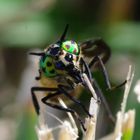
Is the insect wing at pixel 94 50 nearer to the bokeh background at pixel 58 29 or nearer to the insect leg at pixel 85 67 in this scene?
the insect leg at pixel 85 67

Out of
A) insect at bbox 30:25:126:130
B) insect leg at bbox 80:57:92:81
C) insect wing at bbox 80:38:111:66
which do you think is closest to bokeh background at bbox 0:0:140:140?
insect wing at bbox 80:38:111:66

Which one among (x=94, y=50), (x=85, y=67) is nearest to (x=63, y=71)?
(x=85, y=67)

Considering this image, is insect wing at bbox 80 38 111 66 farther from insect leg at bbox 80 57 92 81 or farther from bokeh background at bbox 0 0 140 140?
bokeh background at bbox 0 0 140 140

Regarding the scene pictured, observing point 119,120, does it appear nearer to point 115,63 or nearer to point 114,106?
point 114,106

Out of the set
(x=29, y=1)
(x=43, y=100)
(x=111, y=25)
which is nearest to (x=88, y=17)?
(x=111, y=25)

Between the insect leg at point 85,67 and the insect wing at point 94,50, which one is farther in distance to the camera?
the insect wing at point 94,50

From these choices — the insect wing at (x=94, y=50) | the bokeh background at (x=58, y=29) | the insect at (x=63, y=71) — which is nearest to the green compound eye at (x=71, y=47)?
the insect at (x=63, y=71)

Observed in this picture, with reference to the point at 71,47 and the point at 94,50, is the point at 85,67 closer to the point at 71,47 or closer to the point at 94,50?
the point at 71,47

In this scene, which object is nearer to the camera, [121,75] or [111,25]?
[121,75]
